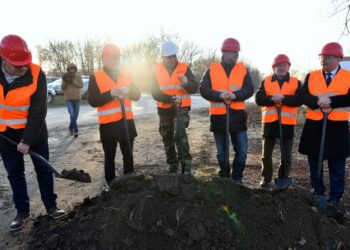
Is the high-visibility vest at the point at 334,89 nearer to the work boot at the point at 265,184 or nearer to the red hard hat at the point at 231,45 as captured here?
the red hard hat at the point at 231,45

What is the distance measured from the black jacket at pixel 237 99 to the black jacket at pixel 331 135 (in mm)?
823

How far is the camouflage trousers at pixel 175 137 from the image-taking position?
502 cm

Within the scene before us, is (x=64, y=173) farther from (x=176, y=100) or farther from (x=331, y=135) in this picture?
(x=331, y=135)

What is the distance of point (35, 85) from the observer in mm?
3562

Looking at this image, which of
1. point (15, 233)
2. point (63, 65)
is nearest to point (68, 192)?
point (15, 233)

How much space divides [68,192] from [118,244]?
2.31m

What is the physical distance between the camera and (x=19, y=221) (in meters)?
3.77

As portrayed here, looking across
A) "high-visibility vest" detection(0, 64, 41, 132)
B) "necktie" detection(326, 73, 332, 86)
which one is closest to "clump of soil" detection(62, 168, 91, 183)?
"high-visibility vest" detection(0, 64, 41, 132)

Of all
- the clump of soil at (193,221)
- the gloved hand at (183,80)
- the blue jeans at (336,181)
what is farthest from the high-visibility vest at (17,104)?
the blue jeans at (336,181)

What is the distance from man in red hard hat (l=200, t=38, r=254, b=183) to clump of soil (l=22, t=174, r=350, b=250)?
1.26 m

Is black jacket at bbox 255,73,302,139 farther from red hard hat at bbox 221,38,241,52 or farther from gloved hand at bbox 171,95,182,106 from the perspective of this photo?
gloved hand at bbox 171,95,182,106

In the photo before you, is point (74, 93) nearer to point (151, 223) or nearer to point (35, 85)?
point (35, 85)

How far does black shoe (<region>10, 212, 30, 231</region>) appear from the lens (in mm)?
3697

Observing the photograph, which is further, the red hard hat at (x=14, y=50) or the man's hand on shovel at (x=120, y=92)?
the man's hand on shovel at (x=120, y=92)
